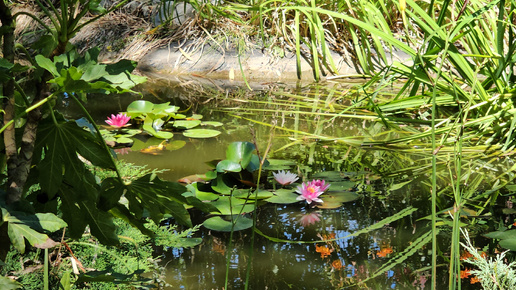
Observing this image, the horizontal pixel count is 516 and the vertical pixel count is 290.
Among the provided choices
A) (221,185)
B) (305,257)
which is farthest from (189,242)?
(221,185)

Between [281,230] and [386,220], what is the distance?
29cm

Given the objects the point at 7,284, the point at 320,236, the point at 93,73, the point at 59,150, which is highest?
the point at 93,73

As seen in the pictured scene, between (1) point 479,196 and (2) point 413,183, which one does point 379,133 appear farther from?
(1) point 479,196

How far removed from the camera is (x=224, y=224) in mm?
1406

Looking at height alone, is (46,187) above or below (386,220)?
above

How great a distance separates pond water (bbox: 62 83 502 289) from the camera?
114 cm

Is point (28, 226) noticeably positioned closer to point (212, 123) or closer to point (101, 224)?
point (101, 224)

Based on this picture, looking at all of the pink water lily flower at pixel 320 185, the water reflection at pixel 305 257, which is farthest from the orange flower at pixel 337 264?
the pink water lily flower at pixel 320 185

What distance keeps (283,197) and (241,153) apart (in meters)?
0.25

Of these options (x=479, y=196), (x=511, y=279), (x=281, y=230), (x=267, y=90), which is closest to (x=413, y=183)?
(x=479, y=196)

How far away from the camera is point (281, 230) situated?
4.59 ft

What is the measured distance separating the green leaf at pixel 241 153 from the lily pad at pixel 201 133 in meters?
0.47

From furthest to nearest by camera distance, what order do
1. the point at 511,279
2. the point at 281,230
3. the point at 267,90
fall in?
1. the point at 267,90
2. the point at 281,230
3. the point at 511,279

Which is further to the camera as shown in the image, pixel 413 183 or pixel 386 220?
pixel 413 183
